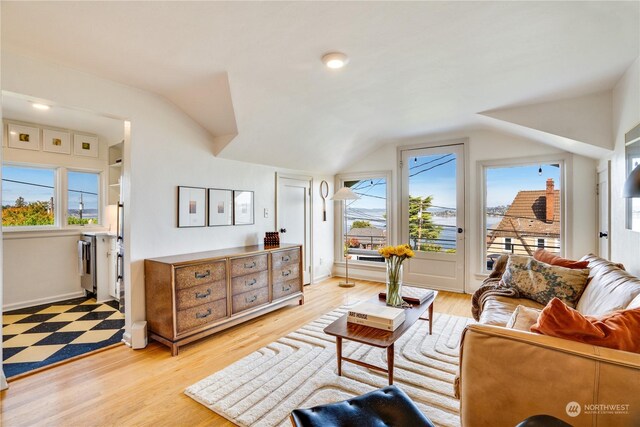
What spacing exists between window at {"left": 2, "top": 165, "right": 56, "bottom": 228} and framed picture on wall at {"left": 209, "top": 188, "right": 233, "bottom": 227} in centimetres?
235

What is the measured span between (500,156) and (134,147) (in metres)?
4.44

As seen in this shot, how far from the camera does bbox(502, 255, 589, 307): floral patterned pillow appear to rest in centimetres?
231

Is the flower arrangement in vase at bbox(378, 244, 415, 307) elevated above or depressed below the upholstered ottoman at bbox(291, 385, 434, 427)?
above

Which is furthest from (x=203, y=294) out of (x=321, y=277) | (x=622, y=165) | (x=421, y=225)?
(x=622, y=165)

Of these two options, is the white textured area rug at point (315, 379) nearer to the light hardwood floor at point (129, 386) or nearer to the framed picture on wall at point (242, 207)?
the light hardwood floor at point (129, 386)

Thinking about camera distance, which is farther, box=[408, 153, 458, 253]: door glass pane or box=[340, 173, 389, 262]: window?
box=[340, 173, 389, 262]: window

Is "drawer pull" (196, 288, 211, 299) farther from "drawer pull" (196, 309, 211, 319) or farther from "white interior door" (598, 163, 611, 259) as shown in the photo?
"white interior door" (598, 163, 611, 259)

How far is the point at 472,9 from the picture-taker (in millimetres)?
1753

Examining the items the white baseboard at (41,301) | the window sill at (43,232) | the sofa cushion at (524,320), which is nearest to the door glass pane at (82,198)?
the window sill at (43,232)

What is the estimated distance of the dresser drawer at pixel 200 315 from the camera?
2.62 meters

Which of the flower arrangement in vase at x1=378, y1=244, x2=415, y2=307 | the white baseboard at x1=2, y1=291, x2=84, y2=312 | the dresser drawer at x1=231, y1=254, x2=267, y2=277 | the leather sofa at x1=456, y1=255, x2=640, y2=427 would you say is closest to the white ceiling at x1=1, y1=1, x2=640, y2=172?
the dresser drawer at x1=231, y1=254, x2=267, y2=277

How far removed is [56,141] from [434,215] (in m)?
5.39

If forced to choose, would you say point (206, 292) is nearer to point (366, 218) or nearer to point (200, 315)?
point (200, 315)

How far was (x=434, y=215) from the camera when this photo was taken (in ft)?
15.3
